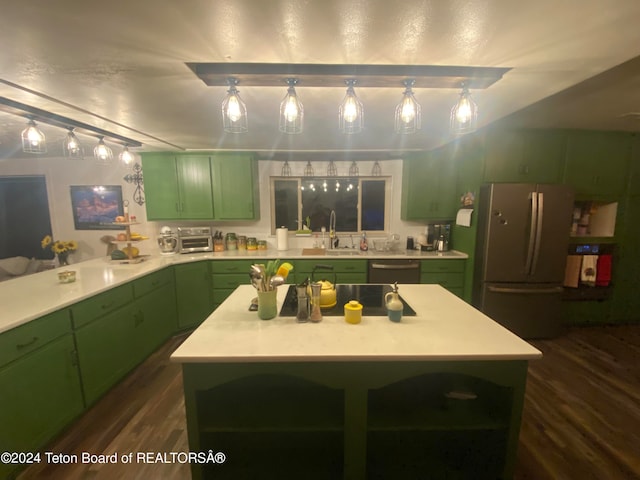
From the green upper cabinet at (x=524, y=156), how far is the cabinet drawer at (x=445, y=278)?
119 centimetres

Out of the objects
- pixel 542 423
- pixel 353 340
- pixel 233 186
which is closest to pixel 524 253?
pixel 542 423

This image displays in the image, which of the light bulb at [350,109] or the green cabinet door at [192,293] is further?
the green cabinet door at [192,293]

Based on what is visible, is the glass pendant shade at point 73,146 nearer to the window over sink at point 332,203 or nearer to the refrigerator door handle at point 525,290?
the window over sink at point 332,203

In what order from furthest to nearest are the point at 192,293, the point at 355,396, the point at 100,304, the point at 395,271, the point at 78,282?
the point at 395,271 < the point at 192,293 < the point at 78,282 < the point at 100,304 < the point at 355,396

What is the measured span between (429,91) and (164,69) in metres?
1.58

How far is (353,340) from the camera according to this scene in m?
1.27

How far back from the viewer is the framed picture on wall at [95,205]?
387cm

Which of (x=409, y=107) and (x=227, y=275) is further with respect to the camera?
(x=227, y=275)

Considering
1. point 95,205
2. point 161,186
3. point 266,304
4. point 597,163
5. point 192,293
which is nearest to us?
point 266,304

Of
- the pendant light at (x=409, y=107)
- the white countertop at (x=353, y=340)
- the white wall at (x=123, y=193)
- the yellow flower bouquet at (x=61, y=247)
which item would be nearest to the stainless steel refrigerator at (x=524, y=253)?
the white wall at (x=123, y=193)

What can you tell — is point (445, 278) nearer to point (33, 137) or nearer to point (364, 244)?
point (364, 244)

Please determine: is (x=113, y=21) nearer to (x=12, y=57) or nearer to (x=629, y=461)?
(x=12, y=57)

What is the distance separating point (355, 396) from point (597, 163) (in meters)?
3.76

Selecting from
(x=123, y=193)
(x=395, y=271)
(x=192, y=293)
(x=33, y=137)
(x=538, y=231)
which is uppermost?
(x=33, y=137)
